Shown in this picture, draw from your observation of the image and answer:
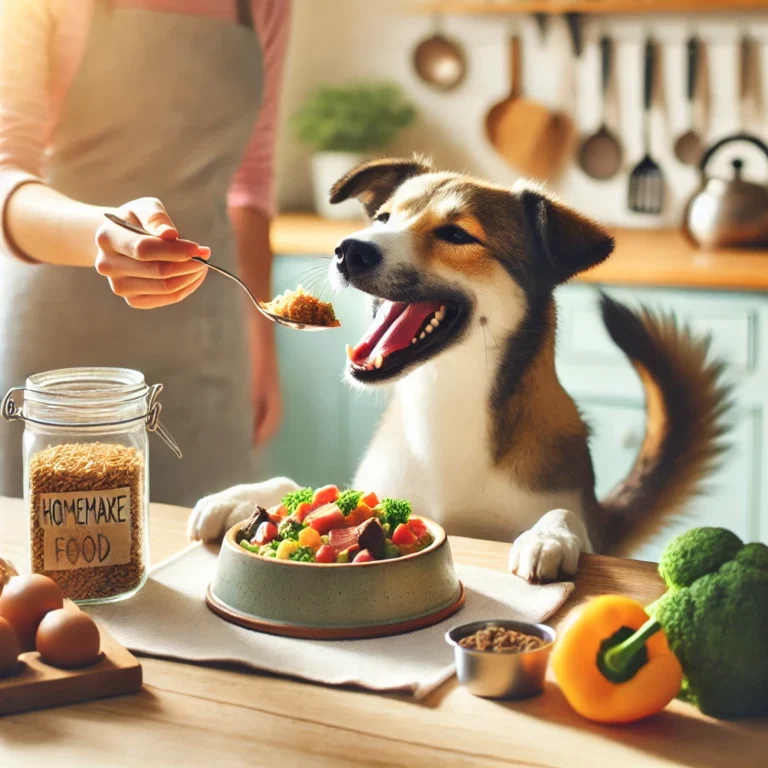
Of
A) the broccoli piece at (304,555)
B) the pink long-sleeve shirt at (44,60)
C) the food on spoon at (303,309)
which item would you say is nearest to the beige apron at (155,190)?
the pink long-sleeve shirt at (44,60)

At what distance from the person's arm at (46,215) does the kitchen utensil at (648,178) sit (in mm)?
2040

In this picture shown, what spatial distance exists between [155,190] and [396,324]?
1.74ft

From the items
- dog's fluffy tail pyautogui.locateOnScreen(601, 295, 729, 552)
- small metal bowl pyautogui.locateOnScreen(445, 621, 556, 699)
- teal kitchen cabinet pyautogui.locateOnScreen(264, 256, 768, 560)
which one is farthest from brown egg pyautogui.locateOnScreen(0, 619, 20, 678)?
teal kitchen cabinet pyautogui.locateOnScreen(264, 256, 768, 560)

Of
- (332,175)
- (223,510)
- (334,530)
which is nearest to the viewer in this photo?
(334,530)

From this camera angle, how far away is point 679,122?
10.2 ft

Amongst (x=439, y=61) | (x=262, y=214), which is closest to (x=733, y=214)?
(x=439, y=61)

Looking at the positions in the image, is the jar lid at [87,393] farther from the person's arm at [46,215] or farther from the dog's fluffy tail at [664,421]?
the dog's fluffy tail at [664,421]

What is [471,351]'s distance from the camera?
1.41m

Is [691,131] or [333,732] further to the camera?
[691,131]

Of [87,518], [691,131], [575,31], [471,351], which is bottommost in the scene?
[87,518]

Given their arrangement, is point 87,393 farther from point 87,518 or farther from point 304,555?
point 304,555

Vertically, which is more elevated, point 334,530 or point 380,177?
point 380,177

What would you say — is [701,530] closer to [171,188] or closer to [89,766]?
[89,766]

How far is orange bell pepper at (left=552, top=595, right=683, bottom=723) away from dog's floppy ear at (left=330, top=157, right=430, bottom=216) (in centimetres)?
87
